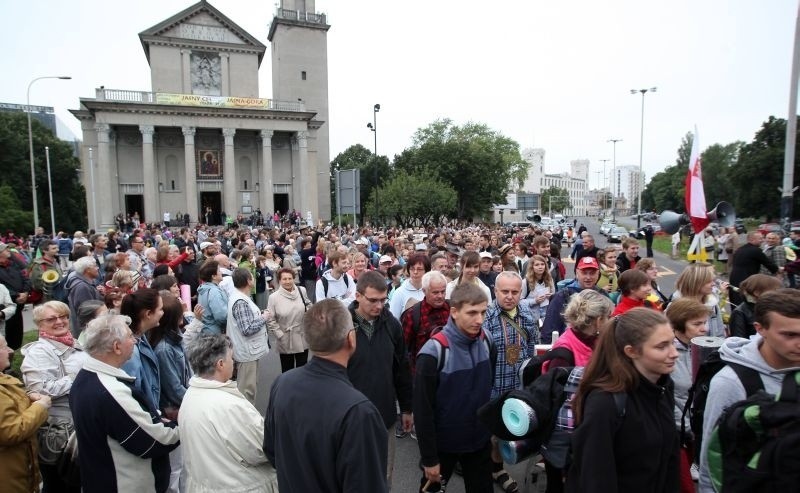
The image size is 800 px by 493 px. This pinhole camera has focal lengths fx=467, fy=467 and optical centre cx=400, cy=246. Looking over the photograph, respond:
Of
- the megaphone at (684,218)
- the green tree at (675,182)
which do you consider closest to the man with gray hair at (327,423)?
the megaphone at (684,218)

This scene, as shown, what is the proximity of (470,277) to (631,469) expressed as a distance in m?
3.79

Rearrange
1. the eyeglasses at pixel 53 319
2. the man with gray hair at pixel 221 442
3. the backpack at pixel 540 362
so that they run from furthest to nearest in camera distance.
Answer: the eyeglasses at pixel 53 319 < the backpack at pixel 540 362 < the man with gray hair at pixel 221 442

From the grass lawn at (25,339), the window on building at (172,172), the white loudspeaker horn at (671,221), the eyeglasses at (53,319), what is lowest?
the grass lawn at (25,339)

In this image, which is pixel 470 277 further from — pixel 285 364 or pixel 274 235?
pixel 274 235

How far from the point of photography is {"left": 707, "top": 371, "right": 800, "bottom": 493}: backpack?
194 centimetres

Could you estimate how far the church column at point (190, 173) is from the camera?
1713 inches

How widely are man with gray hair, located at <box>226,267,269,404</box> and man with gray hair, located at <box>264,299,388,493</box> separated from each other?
3.24m

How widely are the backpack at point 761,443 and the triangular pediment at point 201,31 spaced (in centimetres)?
5552

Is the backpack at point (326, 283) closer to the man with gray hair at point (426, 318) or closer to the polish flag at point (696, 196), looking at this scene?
the man with gray hair at point (426, 318)

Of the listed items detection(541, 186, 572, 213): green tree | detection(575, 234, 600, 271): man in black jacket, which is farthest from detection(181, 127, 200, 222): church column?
detection(541, 186, 572, 213): green tree

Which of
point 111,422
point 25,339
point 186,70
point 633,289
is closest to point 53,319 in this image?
point 111,422

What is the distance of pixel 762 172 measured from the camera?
4700 centimetres

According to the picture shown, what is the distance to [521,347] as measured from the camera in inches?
160

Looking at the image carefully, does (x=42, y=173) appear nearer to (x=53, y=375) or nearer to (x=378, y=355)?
(x=53, y=375)
